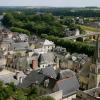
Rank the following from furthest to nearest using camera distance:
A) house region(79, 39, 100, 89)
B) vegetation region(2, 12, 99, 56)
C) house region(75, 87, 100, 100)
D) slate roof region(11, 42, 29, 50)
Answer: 1. vegetation region(2, 12, 99, 56)
2. slate roof region(11, 42, 29, 50)
3. house region(79, 39, 100, 89)
4. house region(75, 87, 100, 100)

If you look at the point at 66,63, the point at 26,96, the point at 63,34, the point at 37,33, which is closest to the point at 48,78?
the point at 26,96

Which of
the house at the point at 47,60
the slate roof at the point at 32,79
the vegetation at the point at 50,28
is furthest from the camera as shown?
the vegetation at the point at 50,28

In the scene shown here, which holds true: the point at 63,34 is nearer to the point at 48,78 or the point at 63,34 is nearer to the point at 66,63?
the point at 66,63

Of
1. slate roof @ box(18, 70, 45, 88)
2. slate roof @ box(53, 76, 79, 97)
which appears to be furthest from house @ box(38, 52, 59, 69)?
slate roof @ box(53, 76, 79, 97)

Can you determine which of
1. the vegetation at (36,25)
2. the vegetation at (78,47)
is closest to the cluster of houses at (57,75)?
the vegetation at (78,47)

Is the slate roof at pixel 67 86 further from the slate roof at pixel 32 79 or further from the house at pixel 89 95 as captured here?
the slate roof at pixel 32 79

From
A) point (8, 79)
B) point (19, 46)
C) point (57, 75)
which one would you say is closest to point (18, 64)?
point (8, 79)

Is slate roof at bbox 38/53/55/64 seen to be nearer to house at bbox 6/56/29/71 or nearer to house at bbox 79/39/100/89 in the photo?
house at bbox 6/56/29/71

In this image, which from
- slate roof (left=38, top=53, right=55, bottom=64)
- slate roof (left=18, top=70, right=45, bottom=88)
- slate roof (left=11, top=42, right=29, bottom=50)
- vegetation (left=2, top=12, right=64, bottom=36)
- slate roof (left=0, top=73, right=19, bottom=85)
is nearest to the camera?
slate roof (left=18, top=70, right=45, bottom=88)
